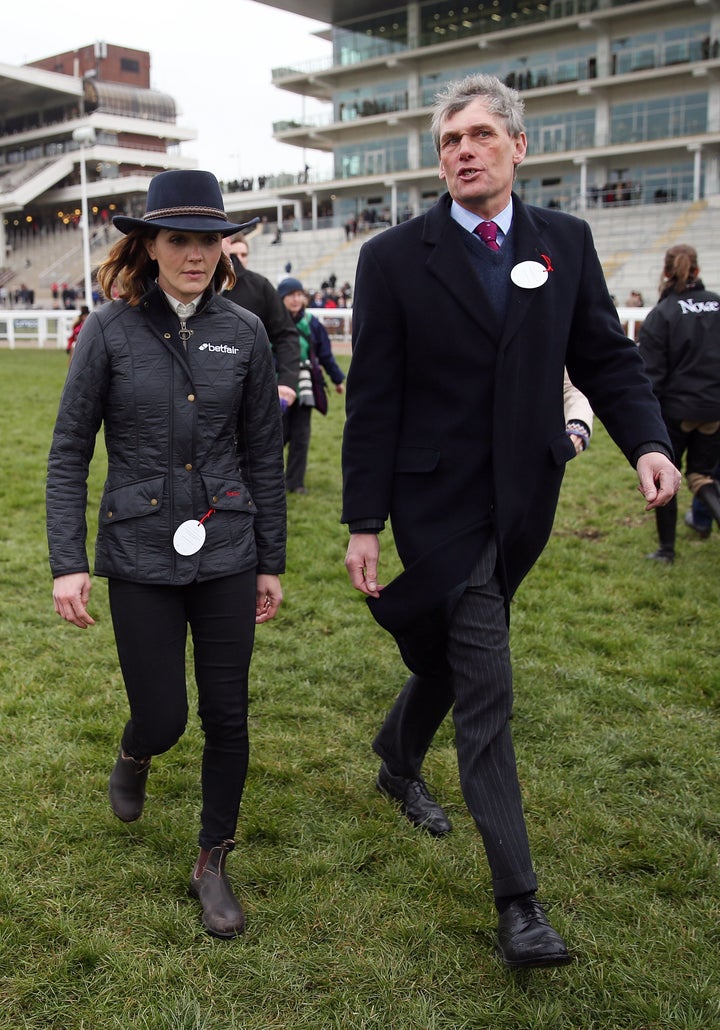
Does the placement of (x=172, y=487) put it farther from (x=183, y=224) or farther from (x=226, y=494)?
(x=183, y=224)

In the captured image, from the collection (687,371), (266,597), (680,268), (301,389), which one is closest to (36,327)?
(301,389)

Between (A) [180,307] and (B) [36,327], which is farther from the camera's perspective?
(B) [36,327]

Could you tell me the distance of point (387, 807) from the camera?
153 inches

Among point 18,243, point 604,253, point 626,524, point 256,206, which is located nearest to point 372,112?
point 256,206

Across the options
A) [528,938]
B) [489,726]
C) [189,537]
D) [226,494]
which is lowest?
[528,938]

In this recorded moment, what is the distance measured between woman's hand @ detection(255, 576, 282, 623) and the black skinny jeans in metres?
0.14

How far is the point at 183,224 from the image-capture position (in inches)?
118

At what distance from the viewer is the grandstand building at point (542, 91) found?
49781 millimetres

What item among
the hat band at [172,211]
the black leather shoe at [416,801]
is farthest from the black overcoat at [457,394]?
the black leather shoe at [416,801]

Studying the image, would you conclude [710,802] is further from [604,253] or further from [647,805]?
[604,253]

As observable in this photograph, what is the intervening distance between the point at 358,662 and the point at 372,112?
201ft

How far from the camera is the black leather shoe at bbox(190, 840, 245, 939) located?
3.10 metres

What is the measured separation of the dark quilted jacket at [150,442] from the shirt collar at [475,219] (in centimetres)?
79

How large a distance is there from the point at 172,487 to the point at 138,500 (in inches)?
4.3
